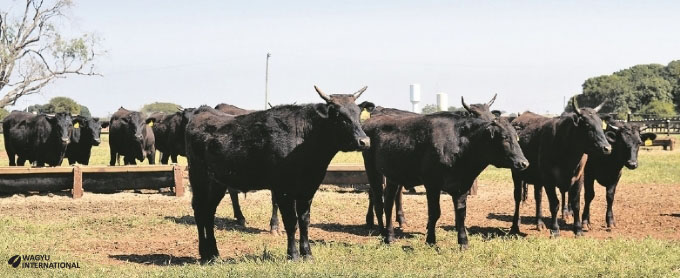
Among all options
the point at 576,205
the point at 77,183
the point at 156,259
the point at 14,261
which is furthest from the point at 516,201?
the point at 77,183

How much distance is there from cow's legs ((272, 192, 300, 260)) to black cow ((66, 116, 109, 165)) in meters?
11.6

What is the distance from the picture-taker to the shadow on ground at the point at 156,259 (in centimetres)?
1002

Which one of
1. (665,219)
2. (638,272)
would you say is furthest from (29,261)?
(665,219)

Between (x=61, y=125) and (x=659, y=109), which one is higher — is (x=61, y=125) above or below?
below

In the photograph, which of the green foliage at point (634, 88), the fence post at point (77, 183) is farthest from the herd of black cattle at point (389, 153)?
the green foliage at point (634, 88)

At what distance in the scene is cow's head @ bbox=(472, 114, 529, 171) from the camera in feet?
35.4

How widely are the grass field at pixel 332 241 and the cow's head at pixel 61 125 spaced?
2.91 meters

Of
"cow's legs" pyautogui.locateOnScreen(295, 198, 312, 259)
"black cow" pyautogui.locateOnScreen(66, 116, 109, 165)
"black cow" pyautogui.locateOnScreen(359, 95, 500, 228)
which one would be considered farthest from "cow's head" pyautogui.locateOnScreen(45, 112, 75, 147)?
"cow's legs" pyautogui.locateOnScreen(295, 198, 312, 259)

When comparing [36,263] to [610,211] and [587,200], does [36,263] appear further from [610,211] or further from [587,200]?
[610,211]

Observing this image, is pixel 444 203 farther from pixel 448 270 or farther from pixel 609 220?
pixel 448 270

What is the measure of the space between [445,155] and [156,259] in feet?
13.5

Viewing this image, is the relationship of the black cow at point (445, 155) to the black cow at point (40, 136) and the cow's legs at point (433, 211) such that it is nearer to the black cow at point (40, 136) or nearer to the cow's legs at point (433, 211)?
the cow's legs at point (433, 211)

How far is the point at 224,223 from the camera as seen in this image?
13.5m

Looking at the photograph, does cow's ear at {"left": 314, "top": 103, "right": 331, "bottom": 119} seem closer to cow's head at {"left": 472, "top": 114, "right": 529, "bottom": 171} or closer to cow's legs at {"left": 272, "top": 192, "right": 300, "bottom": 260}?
cow's legs at {"left": 272, "top": 192, "right": 300, "bottom": 260}
